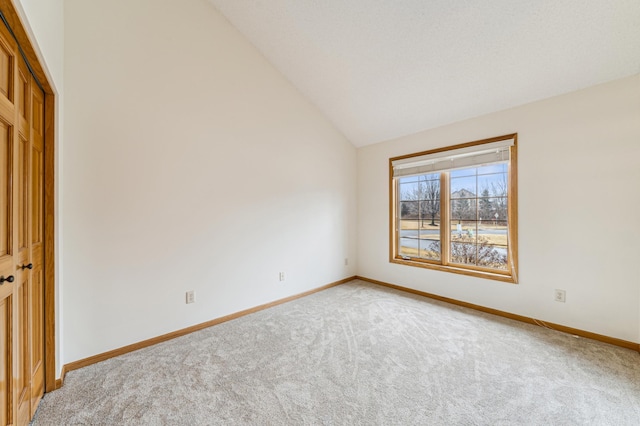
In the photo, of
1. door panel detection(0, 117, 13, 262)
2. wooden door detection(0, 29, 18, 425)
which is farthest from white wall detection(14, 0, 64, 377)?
door panel detection(0, 117, 13, 262)

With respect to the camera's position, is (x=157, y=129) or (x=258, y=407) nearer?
(x=258, y=407)

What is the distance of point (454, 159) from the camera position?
3418 mm

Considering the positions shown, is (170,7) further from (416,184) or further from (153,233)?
(416,184)

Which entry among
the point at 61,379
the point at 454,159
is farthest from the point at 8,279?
the point at 454,159

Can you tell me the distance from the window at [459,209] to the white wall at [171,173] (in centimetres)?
158

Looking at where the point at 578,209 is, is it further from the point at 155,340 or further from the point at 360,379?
the point at 155,340

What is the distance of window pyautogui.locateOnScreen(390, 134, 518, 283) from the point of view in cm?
307

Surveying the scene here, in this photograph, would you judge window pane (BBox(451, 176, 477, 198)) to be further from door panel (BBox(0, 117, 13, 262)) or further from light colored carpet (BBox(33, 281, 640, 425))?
door panel (BBox(0, 117, 13, 262))

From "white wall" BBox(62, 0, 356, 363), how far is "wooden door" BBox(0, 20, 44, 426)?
15.5 inches

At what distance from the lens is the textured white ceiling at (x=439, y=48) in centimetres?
212

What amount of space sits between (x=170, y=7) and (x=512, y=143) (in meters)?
3.78

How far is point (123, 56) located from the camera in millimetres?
2268

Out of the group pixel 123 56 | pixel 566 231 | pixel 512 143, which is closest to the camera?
pixel 123 56

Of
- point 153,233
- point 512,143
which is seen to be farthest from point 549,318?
point 153,233
